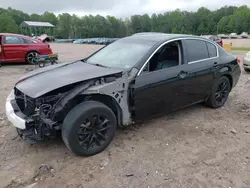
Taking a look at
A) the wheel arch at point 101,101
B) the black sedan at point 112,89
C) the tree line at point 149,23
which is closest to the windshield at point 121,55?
the black sedan at point 112,89

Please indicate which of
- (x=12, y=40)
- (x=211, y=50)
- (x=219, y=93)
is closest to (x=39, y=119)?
(x=211, y=50)

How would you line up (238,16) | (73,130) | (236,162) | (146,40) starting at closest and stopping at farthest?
(73,130)
(236,162)
(146,40)
(238,16)

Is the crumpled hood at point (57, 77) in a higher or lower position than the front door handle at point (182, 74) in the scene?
higher

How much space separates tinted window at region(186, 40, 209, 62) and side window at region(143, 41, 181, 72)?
21cm

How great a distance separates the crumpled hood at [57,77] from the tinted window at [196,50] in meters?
1.52

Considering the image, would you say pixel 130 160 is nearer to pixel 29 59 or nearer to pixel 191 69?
pixel 191 69

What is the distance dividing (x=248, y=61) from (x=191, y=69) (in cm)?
594

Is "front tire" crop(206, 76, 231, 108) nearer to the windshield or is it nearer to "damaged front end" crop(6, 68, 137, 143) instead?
the windshield

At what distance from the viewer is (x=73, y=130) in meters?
2.83

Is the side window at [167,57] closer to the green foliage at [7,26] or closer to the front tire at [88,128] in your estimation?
the front tire at [88,128]

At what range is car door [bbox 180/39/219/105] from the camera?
402 cm

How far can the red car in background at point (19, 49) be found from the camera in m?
9.70

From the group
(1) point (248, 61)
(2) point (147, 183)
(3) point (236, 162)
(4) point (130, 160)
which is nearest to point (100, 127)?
(4) point (130, 160)

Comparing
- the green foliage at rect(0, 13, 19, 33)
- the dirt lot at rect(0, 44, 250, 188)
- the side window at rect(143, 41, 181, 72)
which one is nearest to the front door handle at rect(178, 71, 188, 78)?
the side window at rect(143, 41, 181, 72)
